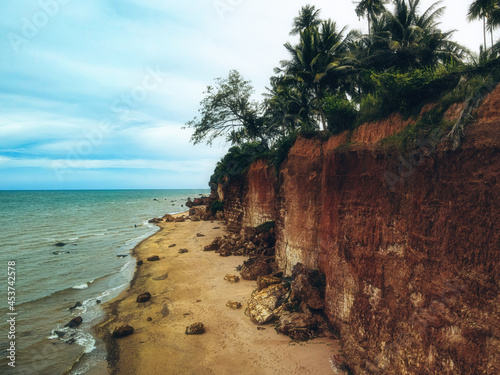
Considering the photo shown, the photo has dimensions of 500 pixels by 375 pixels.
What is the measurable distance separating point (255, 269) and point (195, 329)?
4.83m

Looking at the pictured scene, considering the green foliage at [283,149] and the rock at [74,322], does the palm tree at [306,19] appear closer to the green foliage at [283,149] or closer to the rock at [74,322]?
the green foliage at [283,149]

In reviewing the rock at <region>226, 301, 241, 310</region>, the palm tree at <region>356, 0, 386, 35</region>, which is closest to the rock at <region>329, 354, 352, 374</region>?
the rock at <region>226, 301, 241, 310</region>

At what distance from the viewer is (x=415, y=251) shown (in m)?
5.79

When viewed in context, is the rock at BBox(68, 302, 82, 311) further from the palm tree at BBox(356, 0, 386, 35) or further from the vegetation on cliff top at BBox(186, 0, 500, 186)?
the palm tree at BBox(356, 0, 386, 35)

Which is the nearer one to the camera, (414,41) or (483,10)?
(483,10)

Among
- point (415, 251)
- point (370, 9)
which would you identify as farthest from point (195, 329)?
point (370, 9)

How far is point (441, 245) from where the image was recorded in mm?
5258

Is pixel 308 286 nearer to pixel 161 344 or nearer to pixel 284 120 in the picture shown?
pixel 161 344

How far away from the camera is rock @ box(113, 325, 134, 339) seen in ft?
30.8

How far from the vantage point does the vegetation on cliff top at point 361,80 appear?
6137 mm

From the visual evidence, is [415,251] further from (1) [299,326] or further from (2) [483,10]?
(2) [483,10]

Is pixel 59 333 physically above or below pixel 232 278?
below

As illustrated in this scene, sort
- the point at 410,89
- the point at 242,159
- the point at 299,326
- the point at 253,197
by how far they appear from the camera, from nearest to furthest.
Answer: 1. the point at 410,89
2. the point at 299,326
3. the point at 253,197
4. the point at 242,159

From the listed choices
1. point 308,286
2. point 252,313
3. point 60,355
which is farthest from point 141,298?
point 308,286
